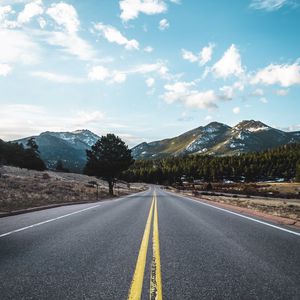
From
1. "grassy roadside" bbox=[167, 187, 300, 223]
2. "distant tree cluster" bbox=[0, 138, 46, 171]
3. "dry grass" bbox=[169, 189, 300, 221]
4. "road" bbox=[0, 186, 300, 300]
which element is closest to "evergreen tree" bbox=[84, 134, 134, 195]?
"dry grass" bbox=[169, 189, 300, 221]

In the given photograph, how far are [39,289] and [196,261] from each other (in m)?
2.93

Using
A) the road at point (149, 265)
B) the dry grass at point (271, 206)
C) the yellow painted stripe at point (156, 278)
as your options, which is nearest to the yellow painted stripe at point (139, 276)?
the road at point (149, 265)

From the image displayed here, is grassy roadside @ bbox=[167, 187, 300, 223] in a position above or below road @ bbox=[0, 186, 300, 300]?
below

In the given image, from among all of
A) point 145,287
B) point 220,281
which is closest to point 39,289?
point 145,287

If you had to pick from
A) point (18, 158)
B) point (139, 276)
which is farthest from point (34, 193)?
point (18, 158)

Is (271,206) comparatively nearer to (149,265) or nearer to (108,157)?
(149,265)

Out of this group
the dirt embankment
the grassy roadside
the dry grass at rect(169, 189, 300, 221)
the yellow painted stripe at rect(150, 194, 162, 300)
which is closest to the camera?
the yellow painted stripe at rect(150, 194, 162, 300)

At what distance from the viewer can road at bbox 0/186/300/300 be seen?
15.2ft

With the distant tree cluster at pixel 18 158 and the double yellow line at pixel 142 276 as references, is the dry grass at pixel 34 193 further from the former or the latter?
the distant tree cluster at pixel 18 158

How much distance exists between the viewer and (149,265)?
6148 mm

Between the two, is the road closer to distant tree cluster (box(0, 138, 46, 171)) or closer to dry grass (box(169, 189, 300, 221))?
dry grass (box(169, 189, 300, 221))

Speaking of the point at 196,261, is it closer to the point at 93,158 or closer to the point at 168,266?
the point at 168,266

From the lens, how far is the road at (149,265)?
182 inches

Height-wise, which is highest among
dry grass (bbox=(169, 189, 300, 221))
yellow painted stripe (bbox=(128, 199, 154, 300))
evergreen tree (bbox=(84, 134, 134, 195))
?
evergreen tree (bbox=(84, 134, 134, 195))
